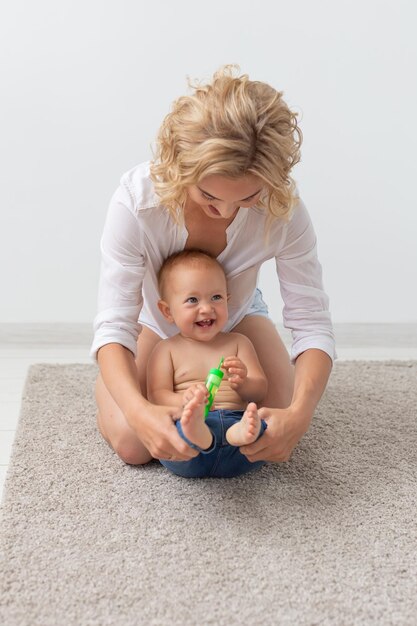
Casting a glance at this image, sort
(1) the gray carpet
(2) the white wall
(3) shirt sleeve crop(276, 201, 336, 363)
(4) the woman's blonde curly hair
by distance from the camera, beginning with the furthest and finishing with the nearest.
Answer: (2) the white wall → (3) shirt sleeve crop(276, 201, 336, 363) → (4) the woman's blonde curly hair → (1) the gray carpet

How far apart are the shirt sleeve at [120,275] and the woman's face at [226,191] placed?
0.20 m

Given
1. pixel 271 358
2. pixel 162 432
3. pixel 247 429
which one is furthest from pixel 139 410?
pixel 271 358

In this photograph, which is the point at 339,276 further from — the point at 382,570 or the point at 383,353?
the point at 382,570

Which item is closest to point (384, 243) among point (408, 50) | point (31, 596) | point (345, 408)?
point (408, 50)

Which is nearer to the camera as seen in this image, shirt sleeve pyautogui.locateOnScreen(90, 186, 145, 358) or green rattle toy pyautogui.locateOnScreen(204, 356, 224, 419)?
green rattle toy pyautogui.locateOnScreen(204, 356, 224, 419)

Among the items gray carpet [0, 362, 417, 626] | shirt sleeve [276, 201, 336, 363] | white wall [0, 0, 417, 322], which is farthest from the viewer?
white wall [0, 0, 417, 322]

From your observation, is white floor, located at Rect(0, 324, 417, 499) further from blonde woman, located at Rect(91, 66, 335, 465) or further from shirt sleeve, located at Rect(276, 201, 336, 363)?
shirt sleeve, located at Rect(276, 201, 336, 363)

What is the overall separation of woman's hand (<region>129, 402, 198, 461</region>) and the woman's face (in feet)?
1.13

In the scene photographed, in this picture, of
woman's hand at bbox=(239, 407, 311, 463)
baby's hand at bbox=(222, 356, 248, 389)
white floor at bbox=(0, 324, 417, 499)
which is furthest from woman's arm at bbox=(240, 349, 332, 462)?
white floor at bbox=(0, 324, 417, 499)

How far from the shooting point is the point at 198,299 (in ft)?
5.48

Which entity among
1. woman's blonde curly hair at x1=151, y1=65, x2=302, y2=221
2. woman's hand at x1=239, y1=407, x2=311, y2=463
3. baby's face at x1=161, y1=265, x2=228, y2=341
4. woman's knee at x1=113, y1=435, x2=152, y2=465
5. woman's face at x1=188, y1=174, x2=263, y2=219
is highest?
woman's blonde curly hair at x1=151, y1=65, x2=302, y2=221

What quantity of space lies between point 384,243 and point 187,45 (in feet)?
2.74

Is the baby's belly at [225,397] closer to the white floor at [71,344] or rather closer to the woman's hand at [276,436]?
the woman's hand at [276,436]

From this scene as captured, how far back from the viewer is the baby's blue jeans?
1560 millimetres
